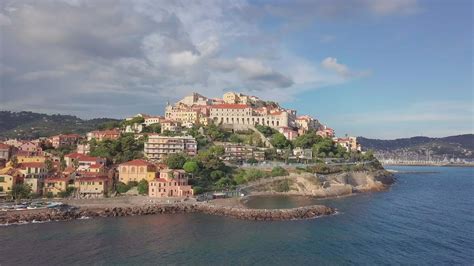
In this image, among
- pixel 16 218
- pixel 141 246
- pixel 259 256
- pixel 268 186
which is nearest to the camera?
pixel 259 256

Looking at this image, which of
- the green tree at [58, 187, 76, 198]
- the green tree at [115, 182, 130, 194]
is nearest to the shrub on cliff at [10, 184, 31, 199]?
the green tree at [58, 187, 76, 198]

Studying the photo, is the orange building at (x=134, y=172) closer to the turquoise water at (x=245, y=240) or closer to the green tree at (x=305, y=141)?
the turquoise water at (x=245, y=240)

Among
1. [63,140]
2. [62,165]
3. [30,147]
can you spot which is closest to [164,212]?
[62,165]

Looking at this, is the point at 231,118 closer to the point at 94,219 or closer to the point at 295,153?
the point at 295,153

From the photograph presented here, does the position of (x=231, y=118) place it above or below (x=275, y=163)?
above

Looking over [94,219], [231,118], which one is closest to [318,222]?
[94,219]

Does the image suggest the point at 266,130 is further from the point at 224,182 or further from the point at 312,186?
the point at 224,182

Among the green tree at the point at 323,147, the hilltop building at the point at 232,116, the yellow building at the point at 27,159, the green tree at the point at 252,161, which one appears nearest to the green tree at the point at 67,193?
the yellow building at the point at 27,159

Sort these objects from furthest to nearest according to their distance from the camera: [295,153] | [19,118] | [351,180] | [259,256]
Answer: [19,118] → [295,153] → [351,180] → [259,256]
